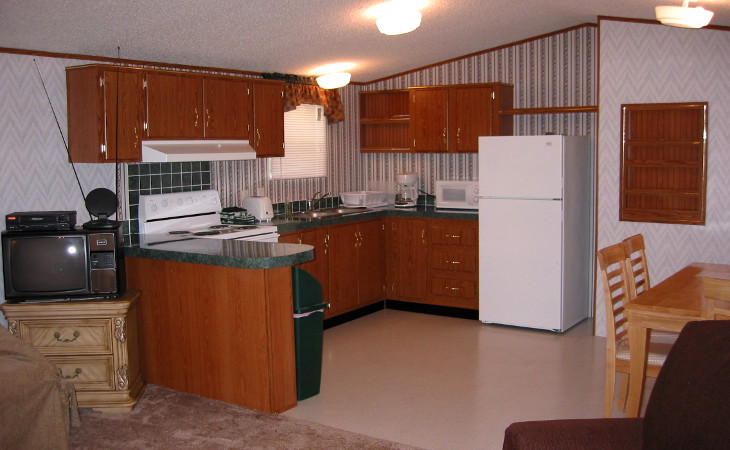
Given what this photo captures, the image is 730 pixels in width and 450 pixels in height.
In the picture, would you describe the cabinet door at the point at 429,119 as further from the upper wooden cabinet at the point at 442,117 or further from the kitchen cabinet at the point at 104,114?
the kitchen cabinet at the point at 104,114

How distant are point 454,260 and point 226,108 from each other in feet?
7.49

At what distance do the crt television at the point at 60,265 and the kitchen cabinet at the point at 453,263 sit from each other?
2944mm

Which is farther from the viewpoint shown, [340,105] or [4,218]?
[340,105]

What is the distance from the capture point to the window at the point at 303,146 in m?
6.50

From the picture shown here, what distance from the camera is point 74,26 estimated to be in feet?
14.0

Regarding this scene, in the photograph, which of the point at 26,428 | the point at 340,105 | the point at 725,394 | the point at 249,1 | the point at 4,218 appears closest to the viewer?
the point at 725,394

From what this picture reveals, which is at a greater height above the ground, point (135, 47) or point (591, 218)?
point (135, 47)

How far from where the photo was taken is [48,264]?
421 centimetres

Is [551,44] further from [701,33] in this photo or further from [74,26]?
[74,26]

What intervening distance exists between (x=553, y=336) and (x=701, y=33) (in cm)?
241

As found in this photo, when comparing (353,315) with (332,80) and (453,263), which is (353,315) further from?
(332,80)

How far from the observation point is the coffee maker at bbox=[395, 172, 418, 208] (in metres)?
6.89

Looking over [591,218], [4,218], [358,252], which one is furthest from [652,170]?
[4,218]

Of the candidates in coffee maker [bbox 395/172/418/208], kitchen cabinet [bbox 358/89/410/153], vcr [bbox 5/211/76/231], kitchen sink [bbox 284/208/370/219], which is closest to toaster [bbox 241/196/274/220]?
kitchen sink [bbox 284/208/370/219]
